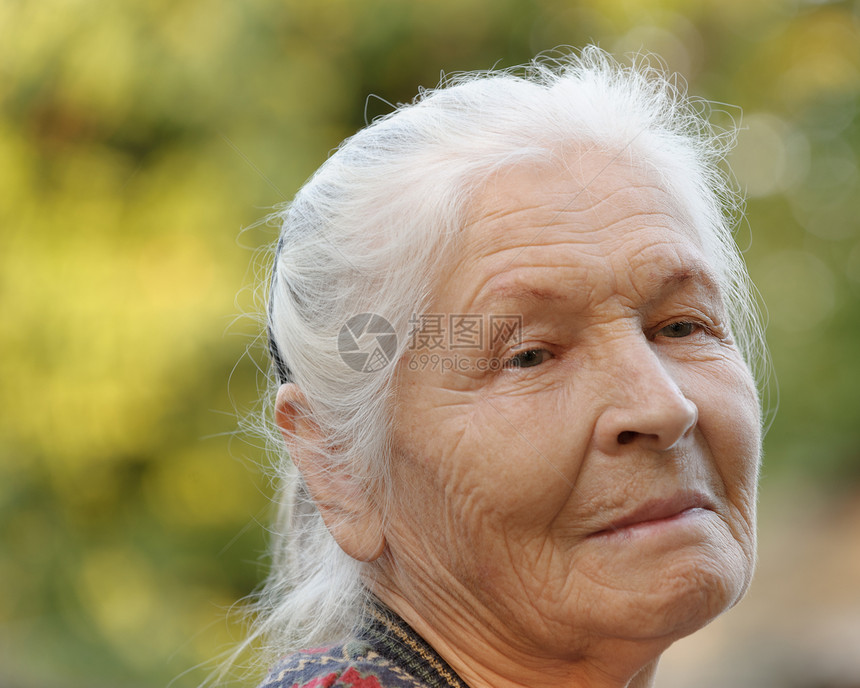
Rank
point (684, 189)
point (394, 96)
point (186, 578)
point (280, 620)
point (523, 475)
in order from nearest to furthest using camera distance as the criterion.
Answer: point (523, 475) → point (684, 189) → point (280, 620) → point (186, 578) → point (394, 96)

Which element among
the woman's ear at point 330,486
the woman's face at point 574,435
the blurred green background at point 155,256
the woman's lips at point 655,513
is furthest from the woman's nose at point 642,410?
the blurred green background at point 155,256

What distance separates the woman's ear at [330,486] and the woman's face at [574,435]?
0.06 m

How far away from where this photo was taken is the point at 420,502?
5.89 ft

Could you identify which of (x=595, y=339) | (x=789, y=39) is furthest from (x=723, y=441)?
(x=789, y=39)

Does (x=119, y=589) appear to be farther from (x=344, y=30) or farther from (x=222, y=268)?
(x=344, y=30)

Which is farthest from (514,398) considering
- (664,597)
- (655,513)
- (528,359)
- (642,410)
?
(664,597)

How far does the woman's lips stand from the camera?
5.32 ft

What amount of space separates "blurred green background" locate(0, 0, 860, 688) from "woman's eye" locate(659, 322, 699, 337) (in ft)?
9.60

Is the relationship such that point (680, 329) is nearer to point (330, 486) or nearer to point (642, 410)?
point (642, 410)

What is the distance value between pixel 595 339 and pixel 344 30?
3.80 m

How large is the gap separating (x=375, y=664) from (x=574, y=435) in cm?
62

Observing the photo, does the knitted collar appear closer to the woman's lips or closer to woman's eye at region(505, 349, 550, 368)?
the woman's lips

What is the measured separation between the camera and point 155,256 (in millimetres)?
4672

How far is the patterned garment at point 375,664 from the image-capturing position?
163cm
